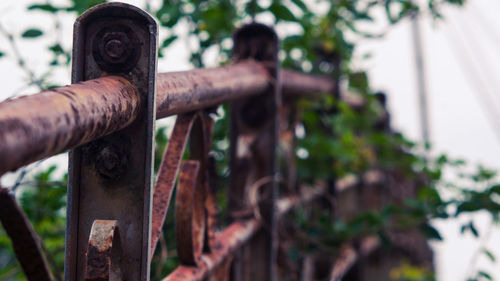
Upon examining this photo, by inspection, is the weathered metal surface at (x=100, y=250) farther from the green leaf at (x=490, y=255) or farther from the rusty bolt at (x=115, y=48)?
the green leaf at (x=490, y=255)

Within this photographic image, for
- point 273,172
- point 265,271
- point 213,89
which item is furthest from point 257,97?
point 213,89

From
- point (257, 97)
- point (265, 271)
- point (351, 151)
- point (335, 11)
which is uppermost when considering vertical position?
point (335, 11)

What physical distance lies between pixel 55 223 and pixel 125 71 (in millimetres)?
1398

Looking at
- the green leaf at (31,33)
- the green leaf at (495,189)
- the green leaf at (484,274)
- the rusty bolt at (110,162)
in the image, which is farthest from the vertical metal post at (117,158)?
the green leaf at (484,274)

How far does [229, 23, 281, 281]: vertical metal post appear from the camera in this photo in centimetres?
158

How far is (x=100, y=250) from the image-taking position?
604 millimetres

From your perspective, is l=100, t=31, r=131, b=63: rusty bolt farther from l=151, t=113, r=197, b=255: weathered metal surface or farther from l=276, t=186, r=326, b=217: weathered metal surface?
l=276, t=186, r=326, b=217: weathered metal surface

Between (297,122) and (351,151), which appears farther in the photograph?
(351,151)

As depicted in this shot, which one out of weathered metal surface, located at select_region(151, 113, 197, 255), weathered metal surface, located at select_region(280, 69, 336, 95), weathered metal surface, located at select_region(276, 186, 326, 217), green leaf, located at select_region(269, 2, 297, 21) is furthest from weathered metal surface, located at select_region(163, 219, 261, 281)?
green leaf, located at select_region(269, 2, 297, 21)

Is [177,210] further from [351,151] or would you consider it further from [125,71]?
[351,151]

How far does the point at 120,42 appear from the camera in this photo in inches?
26.1

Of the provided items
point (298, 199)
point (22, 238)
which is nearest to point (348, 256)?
point (298, 199)

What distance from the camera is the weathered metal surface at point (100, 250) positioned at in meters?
0.60

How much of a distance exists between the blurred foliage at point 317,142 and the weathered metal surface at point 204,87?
287 mm
